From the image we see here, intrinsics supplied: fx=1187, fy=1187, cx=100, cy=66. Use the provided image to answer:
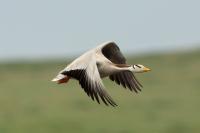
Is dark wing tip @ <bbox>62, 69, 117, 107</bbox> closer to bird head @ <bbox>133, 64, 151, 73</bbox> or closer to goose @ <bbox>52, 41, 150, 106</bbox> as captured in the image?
goose @ <bbox>52, 41, 150, 106</bbox>

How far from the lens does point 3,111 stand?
31844mm

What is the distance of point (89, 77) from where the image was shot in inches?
613

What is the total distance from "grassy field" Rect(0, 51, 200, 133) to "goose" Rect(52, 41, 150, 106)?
10810 millimetres

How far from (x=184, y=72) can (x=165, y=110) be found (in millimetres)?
8915

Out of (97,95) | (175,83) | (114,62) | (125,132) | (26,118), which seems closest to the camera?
(97,95)

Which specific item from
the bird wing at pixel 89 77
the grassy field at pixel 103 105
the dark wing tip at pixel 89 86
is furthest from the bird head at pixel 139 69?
the grassy field at pixel 103 105

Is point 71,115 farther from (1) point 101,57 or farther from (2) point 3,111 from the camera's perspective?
(1) point 101,57

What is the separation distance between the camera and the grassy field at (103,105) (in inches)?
1176

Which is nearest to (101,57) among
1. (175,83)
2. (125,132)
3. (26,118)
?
(125,132)

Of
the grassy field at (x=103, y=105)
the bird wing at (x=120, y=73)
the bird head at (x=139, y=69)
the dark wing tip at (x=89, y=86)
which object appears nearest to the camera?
the dark wing tip at (x=89, y=86)

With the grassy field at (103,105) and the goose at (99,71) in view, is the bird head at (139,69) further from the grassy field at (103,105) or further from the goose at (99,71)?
the grassy field at (103,105)

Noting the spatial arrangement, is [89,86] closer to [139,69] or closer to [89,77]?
[89,77]

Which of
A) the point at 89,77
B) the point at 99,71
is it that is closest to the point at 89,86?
the point at 89,77

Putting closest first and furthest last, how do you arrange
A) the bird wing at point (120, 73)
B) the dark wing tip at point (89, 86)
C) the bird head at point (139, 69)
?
the dark wing tip at point (89, 86), the bird head at point (139, 69), the bird wing at point (120, 73)
